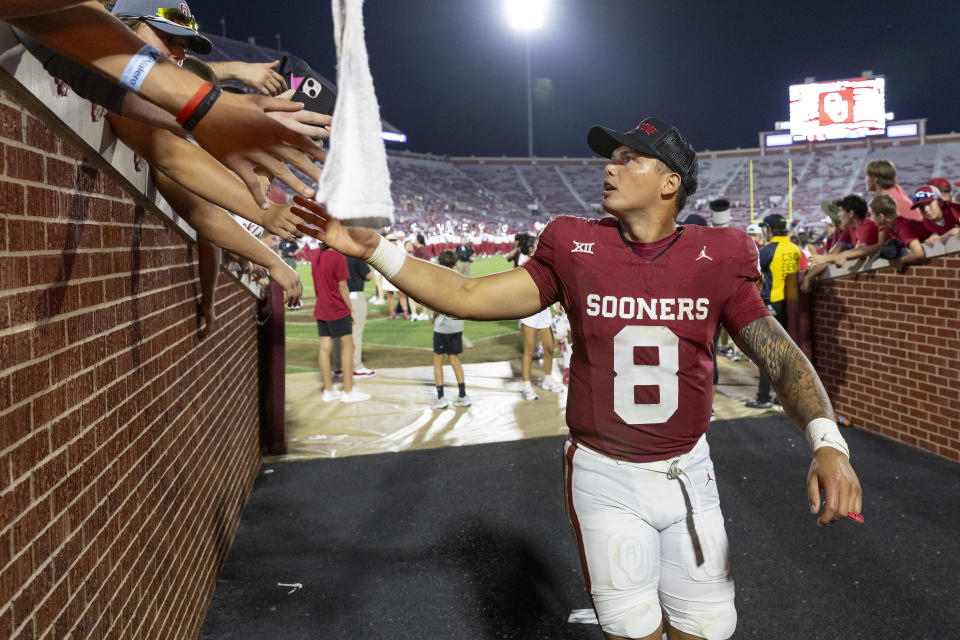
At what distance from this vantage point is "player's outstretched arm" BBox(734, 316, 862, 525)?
1982 millimetres

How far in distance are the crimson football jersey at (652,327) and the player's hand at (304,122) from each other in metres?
1.38

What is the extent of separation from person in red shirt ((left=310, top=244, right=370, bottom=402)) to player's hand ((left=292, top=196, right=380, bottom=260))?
6826 millimetres

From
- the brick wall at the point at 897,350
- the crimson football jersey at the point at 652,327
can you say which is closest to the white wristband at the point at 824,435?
the crimson football jersey at the point at 652,327

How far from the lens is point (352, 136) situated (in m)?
1.17

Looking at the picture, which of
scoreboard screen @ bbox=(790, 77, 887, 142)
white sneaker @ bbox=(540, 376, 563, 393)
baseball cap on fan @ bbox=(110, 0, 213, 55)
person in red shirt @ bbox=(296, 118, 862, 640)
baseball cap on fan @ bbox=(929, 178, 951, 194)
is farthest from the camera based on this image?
scoreboard screen @ bbox=(790, 77, 887, 142)

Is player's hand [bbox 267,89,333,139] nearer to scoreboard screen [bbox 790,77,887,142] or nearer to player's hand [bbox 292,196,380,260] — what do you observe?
player's hand [bbox 292,196,380,260]

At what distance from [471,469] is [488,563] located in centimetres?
187

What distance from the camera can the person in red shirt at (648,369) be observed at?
2.32m

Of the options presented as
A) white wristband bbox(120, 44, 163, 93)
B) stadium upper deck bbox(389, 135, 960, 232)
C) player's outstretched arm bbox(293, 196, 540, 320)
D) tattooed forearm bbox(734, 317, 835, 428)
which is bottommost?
tattooed forearm bbox(734, 317, 835, 428)

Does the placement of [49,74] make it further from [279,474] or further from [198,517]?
[279,474]

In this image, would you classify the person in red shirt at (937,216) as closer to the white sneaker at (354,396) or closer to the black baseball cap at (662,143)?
the black baseball cap at (662,143)

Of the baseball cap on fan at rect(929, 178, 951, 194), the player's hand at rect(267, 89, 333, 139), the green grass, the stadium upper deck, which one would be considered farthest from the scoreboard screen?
the player's hand at rect(267, 89, 333, 139)

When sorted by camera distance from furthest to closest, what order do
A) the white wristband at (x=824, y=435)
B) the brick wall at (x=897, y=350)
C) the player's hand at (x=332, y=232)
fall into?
the brick wall at (x=897, y=350) → the white wristband at (x=824, y=435) → the player's hand at (x=332, y=232)

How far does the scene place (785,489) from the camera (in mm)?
5336
